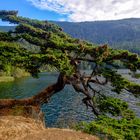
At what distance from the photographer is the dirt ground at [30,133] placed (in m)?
19.7

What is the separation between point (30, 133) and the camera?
20766 mm

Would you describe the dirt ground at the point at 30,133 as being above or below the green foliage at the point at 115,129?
below

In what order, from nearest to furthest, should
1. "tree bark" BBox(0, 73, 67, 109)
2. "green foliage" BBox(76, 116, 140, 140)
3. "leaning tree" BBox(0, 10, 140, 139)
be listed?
"green foliage" BBox(76, 116, 140, 140)
"leaning tree" BBox(0, 10, 140, 139)
"tree bark" BBox(0, 73, 67, 109)

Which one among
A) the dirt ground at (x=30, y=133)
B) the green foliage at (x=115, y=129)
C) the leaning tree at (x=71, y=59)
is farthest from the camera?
the leaning tree at (x=71, y=59)

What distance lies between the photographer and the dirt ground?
19672 mm

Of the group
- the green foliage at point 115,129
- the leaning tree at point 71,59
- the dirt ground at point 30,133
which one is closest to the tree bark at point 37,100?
the leaning tree at point 71,59

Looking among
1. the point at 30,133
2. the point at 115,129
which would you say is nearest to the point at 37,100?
the point at 30,133

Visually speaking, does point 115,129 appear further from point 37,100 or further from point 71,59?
point 37,100

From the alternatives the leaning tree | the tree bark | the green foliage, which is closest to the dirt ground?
the green foliage

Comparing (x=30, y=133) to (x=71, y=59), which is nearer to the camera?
(x=30, y=133)

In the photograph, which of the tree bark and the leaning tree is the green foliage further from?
the tree bark

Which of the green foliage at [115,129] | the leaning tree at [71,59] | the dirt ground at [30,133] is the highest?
the leaning tree at [71,59]

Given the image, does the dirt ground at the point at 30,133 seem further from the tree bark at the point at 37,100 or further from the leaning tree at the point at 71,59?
the tree bark at the point at 37,100

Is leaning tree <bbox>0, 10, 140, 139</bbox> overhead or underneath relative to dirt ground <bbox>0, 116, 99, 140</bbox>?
overhead
